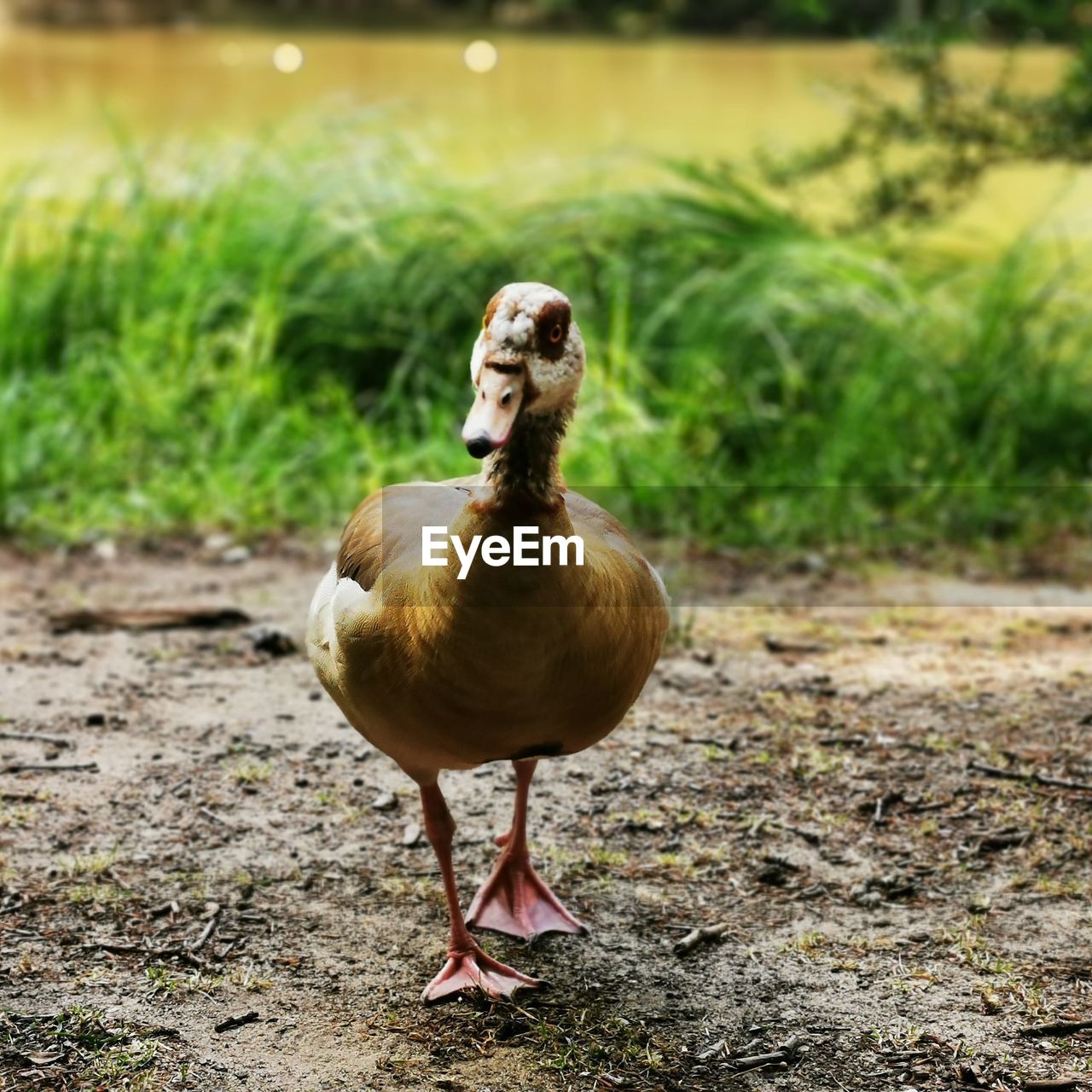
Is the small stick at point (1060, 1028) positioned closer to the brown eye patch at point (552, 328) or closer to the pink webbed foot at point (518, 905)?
the pink webbed foot at point (518, 905)

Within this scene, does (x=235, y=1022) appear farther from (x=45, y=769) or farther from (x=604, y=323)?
(x=604, y=323)

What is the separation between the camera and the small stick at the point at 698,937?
128 inches

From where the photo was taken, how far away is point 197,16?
27016 mm

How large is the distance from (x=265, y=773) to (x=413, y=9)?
2586 cm

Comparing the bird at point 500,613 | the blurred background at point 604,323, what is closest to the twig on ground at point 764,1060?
the bird at point 500,613

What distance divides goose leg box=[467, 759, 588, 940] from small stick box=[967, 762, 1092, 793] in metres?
1.29

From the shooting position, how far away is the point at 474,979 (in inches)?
121

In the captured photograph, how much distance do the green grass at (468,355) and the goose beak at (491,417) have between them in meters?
3.32

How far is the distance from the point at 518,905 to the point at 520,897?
17 mm

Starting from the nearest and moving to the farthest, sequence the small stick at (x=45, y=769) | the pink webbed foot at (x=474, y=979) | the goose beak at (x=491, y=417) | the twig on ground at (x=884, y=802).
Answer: the goose beak at (x=491, y=417), the pink webbed foot at (x=474, y=979), the twig on ground at (x=884, y=802), the small stick at (x=45, y=769)

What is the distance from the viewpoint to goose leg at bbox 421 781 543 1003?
307 centimetres

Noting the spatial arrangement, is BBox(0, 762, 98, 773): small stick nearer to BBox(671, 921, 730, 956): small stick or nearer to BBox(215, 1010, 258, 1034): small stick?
BBox(215, 1010, 258, 1034): small stick

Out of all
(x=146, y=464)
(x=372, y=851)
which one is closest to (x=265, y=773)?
(x=372, y=851)

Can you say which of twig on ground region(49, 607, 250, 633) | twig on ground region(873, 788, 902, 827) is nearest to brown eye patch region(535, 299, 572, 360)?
twig on ground region(873, 788, 902, 827)
